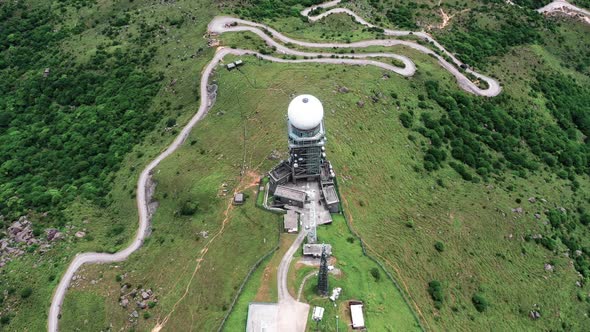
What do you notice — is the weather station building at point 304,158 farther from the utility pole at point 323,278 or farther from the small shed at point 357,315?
the small shed at point 357,315

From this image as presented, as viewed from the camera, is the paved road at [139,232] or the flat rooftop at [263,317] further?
the paved road at [139,232]

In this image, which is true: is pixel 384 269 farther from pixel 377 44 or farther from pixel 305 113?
pixel 377 44

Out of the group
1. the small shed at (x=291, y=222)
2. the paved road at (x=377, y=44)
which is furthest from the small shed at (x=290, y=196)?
the paved road at (x=377, y=44)

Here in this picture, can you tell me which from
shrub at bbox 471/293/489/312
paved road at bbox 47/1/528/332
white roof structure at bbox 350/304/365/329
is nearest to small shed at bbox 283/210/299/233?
paved road at bbox 47/1/528/332

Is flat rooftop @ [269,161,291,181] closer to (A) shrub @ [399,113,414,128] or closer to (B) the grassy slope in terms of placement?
(B) the grassy slope

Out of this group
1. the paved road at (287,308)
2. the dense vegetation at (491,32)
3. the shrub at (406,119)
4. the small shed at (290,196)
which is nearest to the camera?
the paved road at (287,308)

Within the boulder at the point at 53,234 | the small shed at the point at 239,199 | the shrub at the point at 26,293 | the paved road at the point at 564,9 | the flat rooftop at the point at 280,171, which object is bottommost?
the shrub at the point at 26,293

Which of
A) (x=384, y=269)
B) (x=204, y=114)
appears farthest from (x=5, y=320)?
(x=384, y=269)
